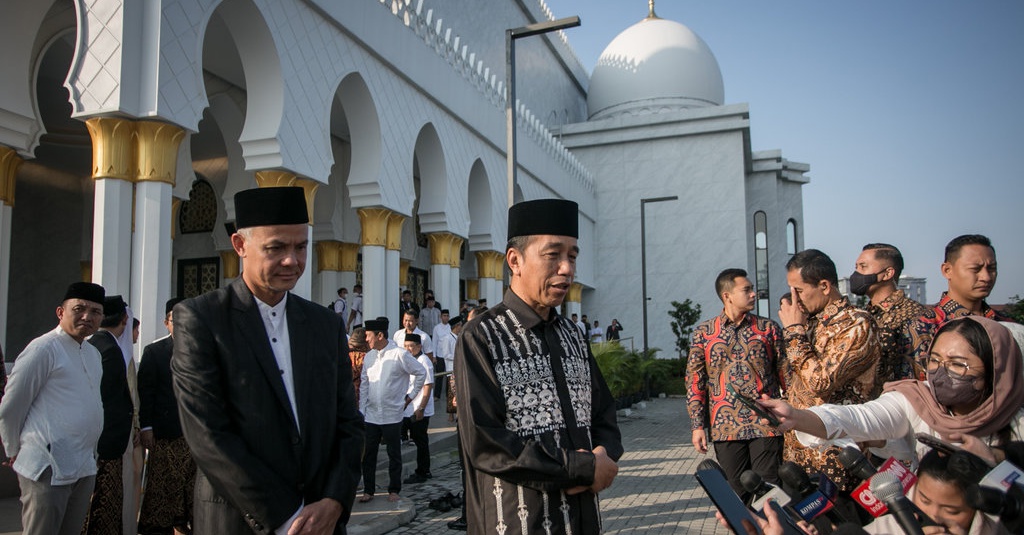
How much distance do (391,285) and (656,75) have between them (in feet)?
73.2

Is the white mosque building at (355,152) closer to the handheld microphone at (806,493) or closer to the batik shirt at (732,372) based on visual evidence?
the batik shirt at (732,372)

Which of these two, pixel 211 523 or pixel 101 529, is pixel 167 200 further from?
pixel 211 523

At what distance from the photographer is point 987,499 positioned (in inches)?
69.4

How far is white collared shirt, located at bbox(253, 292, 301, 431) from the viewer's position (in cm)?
239

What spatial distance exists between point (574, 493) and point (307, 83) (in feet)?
30.9

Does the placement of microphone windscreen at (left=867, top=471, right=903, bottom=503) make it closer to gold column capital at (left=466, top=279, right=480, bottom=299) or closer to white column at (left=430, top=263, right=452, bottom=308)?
white column at (left=430, top=263, right=452, bottom=308)

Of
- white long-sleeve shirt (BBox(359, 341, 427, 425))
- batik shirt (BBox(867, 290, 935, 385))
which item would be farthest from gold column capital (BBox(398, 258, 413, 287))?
batik shirt (BBox(867, 290, 935, 385))

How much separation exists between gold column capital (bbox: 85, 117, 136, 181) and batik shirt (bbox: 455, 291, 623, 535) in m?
6.83

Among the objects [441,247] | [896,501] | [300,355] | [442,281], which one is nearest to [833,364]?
[896,501]

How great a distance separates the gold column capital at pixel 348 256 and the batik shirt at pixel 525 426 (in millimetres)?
13378

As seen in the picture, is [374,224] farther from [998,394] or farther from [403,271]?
[998,394]

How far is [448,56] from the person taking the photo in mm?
15211

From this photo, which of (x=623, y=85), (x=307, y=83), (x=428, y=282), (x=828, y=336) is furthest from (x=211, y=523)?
(x=623, y=85)

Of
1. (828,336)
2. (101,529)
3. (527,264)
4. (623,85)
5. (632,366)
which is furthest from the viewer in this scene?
(623,85)
